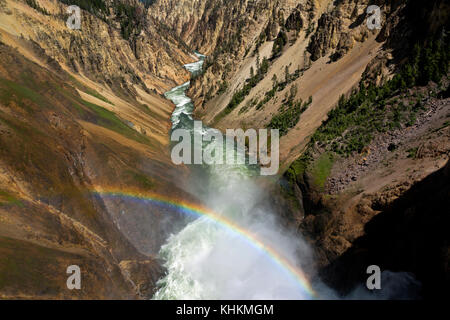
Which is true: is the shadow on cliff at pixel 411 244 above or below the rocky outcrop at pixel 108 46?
below

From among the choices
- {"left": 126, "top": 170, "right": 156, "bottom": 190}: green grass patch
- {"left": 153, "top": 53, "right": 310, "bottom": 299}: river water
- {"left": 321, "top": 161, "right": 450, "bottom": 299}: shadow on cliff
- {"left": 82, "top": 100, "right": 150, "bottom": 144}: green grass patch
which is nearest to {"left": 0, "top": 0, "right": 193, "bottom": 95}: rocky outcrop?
{"left": 82, "top": 100, "right": 150, "bottom": 144}: green grass patch

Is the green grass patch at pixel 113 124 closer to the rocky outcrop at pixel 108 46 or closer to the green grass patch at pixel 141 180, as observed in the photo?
the green grass patch at pixel 141 180

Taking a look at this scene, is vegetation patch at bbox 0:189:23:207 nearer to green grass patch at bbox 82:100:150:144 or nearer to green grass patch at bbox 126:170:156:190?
green grass patch at bbox 126:170:156:190

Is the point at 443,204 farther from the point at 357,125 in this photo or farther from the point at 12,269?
the point at 12,269

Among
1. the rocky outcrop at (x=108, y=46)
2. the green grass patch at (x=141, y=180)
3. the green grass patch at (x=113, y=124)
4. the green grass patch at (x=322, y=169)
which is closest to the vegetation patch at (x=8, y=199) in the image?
the green grass patch at (x=141, y=180)

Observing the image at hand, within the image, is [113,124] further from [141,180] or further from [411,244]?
[411,244]

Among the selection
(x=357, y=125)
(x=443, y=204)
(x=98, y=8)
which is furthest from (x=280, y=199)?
(x=98, y=8)

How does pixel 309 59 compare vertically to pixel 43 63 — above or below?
above
